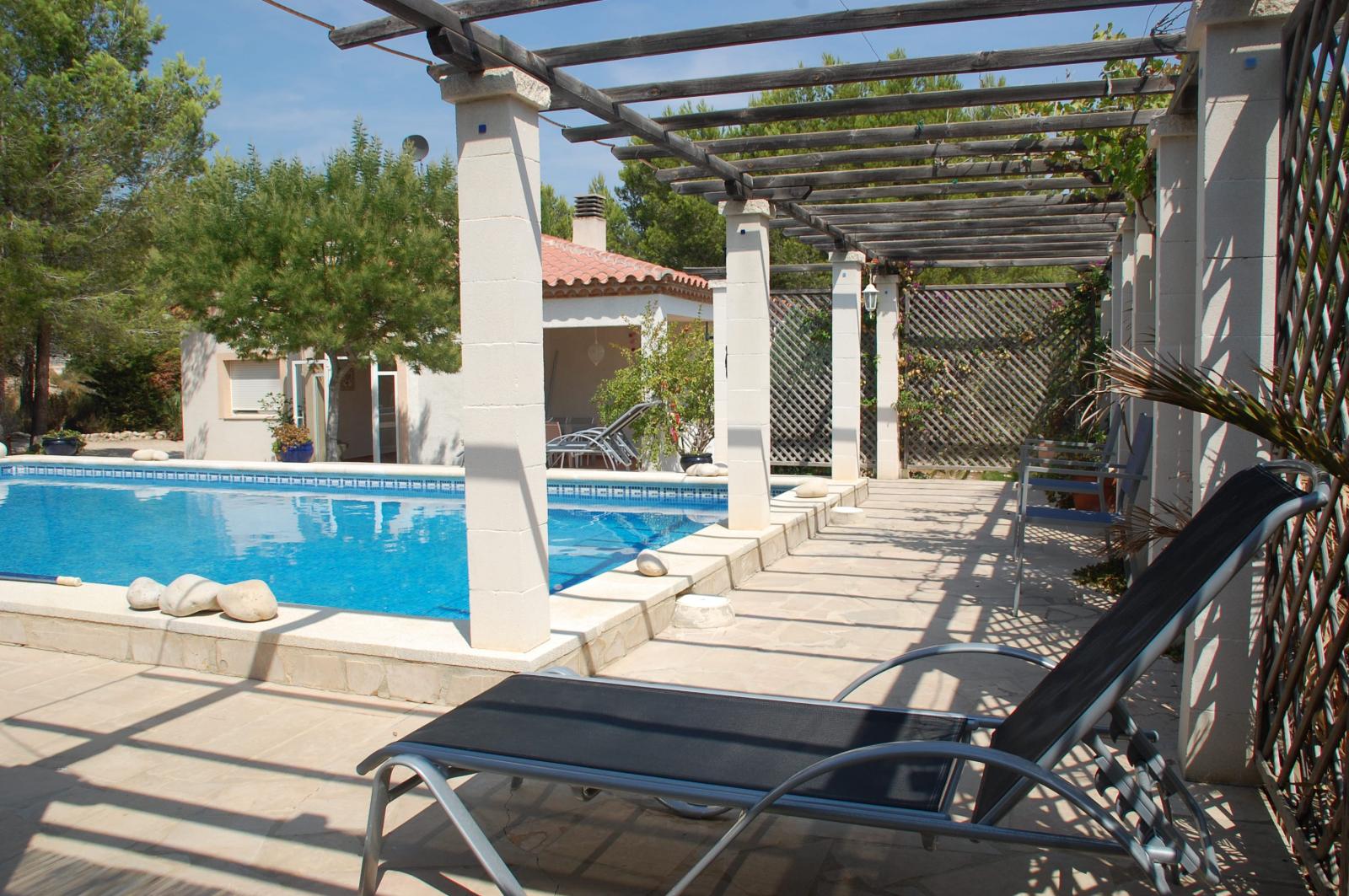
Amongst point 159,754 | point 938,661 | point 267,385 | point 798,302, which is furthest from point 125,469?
point 938,661

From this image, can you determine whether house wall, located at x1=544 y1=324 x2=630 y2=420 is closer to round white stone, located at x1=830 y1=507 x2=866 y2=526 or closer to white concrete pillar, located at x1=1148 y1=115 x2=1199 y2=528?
round white stone, located at x1=830 y1=507 x2=866 y2=526

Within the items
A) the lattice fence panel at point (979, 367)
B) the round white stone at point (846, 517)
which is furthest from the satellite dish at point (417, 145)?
the round white stone at point (846, 517)

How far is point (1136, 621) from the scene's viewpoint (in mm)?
2459

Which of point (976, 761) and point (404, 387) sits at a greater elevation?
point (404, 387)

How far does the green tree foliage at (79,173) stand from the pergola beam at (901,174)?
1484cm

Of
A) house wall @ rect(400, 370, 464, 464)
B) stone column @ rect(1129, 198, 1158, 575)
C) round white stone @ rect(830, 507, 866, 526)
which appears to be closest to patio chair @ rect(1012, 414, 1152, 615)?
stone column @ rect(1129, 198, 1158, 575)

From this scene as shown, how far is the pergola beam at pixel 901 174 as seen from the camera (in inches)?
273

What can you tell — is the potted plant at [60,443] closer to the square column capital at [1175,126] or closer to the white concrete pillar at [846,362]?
the white concrete pillar at [846,362]

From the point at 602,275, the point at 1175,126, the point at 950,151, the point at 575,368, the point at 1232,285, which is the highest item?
the point at 602,275

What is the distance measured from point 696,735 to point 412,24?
305 cm

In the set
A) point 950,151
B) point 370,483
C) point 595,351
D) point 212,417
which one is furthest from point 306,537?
point 212,417

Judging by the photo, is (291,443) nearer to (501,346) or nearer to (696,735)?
(501,346)

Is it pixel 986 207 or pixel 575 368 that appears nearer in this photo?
pixel 986 207

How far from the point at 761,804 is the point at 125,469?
50.1ft
